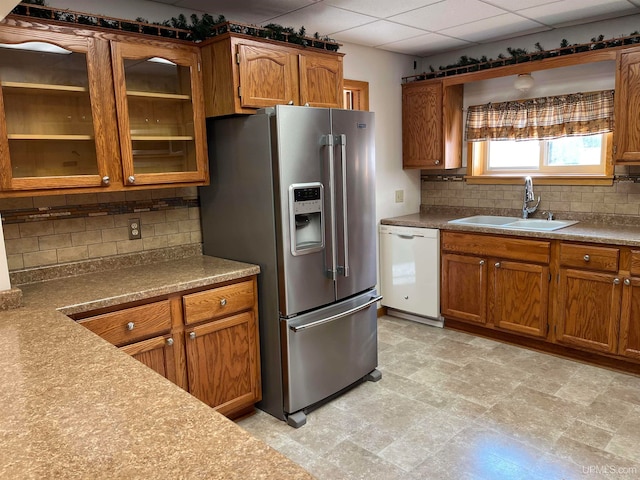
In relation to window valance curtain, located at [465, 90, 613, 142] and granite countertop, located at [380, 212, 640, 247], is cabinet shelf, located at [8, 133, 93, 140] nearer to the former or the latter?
granite countertop, located at [380, 212, 640, 247]

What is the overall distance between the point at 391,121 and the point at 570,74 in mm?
1469

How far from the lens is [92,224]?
108 inches

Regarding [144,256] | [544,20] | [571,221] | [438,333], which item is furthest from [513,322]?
[144,256]

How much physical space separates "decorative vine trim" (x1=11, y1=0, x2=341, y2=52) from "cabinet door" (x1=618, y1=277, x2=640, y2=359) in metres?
2.41

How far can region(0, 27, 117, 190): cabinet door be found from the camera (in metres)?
2.18

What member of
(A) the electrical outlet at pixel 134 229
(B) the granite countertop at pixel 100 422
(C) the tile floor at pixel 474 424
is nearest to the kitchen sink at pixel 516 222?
(C) the tile floor at pixel 474 424

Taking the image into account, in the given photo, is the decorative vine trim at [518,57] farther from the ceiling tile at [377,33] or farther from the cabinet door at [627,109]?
the ceiling tile at [377,33]

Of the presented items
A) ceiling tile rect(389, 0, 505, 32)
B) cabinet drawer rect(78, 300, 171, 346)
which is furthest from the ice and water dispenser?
ceiling tile rect(389, 0, 505, 32)

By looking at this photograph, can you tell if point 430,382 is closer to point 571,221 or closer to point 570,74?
point 571,221

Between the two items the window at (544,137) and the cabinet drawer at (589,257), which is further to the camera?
the window at (544,137)

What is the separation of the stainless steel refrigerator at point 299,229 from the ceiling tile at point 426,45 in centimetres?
137

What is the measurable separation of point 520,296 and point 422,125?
1.75 meters

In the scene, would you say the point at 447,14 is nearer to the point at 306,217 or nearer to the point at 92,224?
the point at 306,217

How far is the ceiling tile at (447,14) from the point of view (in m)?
3.07
